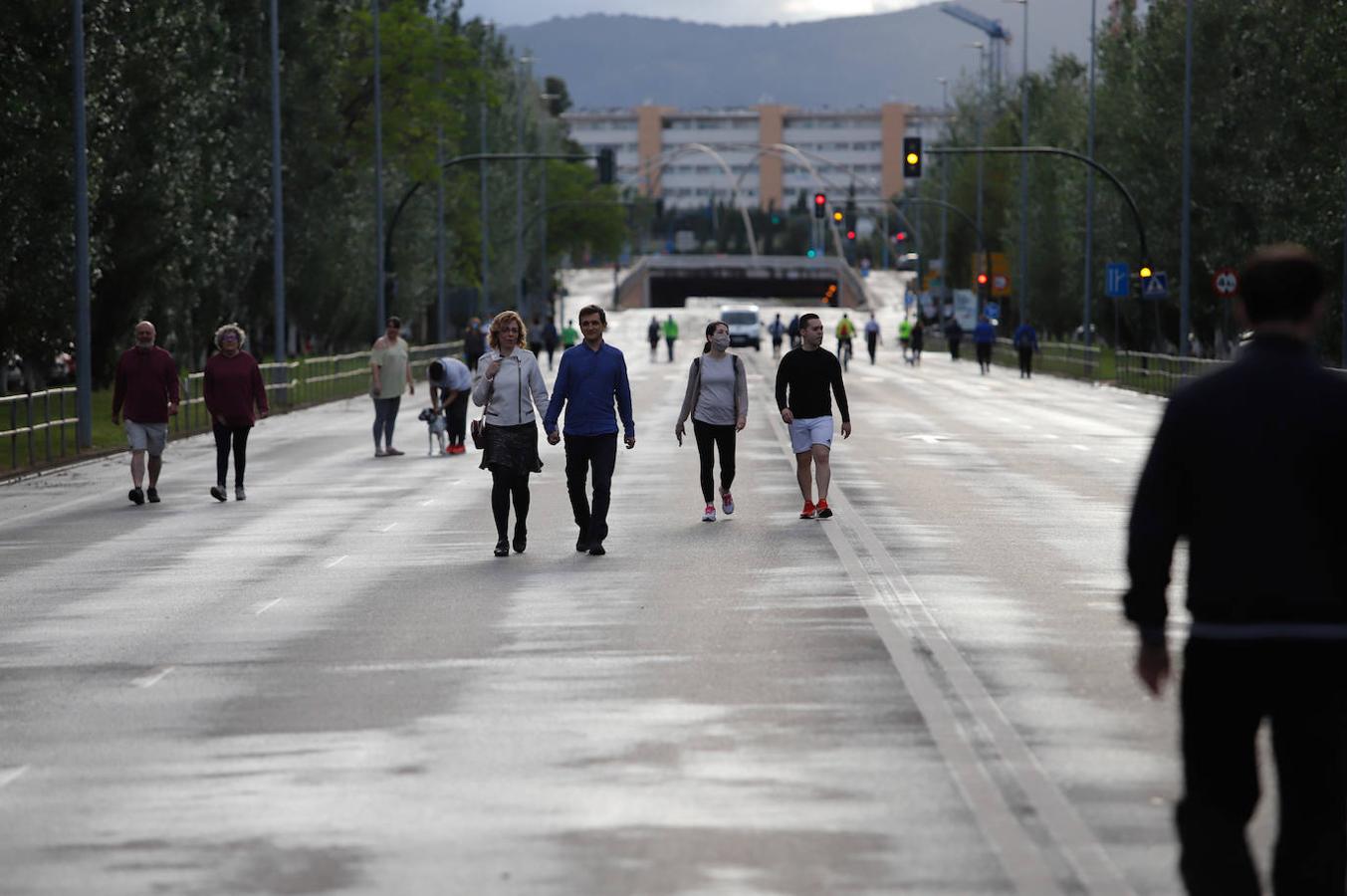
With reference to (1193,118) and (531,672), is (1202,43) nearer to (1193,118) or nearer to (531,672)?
(1193,118)

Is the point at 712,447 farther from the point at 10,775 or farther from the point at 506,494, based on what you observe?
the point at 10,775

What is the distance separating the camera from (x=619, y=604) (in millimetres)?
15109

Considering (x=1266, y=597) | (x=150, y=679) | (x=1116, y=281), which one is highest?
(x=1116, y=281)

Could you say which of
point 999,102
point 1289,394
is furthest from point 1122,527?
point 999,102

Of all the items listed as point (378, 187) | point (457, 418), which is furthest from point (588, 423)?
point (378, 187)

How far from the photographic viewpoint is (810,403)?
846 inches

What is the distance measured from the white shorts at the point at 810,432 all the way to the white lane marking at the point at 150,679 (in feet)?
32.1

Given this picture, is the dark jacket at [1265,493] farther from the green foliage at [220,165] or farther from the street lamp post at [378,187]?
the street lamp post at [378,187]

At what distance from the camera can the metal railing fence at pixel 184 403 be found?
31156mm

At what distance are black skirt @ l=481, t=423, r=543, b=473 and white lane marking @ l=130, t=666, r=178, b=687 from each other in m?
6.43

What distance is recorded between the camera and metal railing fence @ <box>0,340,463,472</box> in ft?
102

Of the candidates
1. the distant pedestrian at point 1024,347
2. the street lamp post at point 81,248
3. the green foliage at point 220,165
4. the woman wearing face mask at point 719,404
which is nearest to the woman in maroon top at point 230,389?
the woman wearing face mask at point 719,404

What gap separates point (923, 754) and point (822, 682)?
78.6 inches

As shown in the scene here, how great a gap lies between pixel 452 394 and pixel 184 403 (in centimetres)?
833
